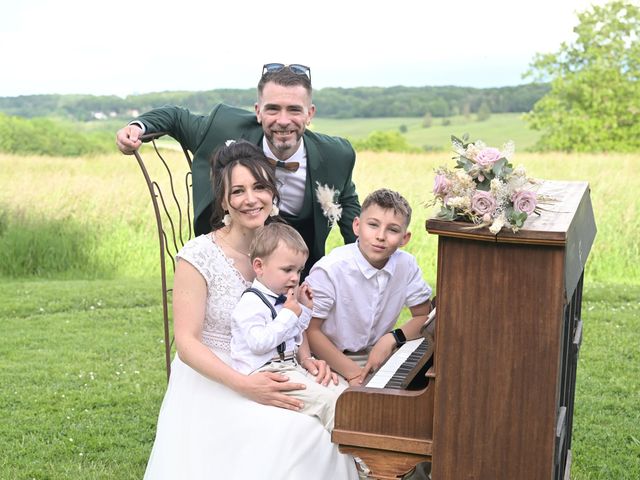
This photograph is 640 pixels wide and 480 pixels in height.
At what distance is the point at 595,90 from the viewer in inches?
1104

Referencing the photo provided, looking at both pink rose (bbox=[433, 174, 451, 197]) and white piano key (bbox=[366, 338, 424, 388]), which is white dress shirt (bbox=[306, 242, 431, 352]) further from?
pink rose (bbox=[433, 174, 451, 197])

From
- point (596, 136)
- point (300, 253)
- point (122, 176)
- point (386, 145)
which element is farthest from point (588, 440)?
point (596, 136)

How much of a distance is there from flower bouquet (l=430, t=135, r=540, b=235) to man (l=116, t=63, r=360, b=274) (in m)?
1.63

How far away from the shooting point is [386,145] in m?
25.7

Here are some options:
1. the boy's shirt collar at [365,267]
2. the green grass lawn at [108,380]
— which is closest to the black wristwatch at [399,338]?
the boy's shirt collar at [365,267]

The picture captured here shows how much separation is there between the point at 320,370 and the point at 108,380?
4.08 metres

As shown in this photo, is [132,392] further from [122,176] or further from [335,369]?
[122,176]

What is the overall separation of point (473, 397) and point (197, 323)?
1208 mm

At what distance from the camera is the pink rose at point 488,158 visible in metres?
3.10

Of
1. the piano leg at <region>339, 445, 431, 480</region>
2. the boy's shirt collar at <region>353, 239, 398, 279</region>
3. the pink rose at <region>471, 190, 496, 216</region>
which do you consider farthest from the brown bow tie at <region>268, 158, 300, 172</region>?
the pink rose at <region>471, 190, 496, 216</region>

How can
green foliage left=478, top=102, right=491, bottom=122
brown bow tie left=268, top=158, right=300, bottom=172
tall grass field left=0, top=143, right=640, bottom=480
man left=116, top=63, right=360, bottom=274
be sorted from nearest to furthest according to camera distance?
man left=116, top=63, right=360, bottom=274 < brown bow tie left=268, top=158, right=300, bottom=172 < tall grass field left=0, top=143, right=640, bottom=480 < green foliage left=478, top=102, right=491, bottom=122

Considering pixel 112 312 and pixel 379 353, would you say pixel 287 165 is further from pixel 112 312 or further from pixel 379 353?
pixel 112 312

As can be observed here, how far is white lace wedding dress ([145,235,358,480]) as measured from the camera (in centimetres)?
361

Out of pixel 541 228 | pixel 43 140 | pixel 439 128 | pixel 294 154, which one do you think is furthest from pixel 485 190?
pixel 439 128
